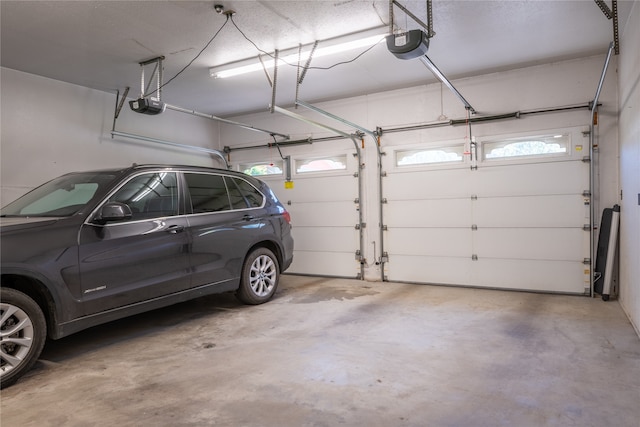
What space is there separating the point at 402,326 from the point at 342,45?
2964mm

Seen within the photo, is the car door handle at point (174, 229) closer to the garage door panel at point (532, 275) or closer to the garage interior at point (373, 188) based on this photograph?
the garage interior at point (373, 188)

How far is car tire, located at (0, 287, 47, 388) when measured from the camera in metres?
2.73

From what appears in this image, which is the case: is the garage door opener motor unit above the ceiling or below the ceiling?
below

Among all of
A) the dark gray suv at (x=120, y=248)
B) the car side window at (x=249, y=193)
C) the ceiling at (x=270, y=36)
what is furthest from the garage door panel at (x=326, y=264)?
the ceiling at (x=270, y=36)

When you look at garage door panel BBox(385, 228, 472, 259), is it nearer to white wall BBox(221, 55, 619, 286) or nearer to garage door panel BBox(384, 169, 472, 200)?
white wall BBox(221, 55, 619, 286)

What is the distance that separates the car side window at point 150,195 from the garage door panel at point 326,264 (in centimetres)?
348

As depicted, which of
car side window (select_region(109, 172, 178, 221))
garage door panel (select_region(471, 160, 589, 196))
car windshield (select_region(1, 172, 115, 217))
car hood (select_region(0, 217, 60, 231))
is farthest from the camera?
garage door panel (select_region(471, 160, 589, 196))

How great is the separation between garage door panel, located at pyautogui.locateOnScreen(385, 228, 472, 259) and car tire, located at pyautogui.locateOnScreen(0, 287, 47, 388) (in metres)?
4.79

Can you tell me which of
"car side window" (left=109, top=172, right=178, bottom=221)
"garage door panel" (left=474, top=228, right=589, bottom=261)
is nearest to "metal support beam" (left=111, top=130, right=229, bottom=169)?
"car side window" (left=109, top=172, right=178, bottom=221)

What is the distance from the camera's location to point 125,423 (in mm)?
2293

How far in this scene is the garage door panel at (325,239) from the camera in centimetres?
688

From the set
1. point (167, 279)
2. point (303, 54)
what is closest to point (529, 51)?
point (303, 54)

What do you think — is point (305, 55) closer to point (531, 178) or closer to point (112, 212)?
point (112, 212)

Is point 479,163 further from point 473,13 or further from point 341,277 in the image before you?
point 341,277
